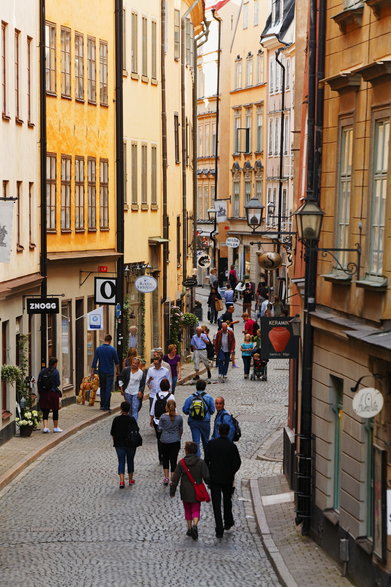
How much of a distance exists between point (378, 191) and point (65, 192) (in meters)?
21.8

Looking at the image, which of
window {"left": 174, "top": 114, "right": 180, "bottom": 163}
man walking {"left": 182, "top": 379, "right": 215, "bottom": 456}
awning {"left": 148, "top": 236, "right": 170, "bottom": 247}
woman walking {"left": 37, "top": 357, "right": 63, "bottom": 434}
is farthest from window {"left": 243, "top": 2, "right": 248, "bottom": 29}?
man walking {"left": 182, "top": 379, "right": 215, "bottom": 456}

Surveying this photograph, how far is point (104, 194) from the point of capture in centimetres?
4044

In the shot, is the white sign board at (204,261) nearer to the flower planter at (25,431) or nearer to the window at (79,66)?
the window at (79,66)

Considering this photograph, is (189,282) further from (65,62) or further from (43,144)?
(43,144)

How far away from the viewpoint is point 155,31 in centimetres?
4625

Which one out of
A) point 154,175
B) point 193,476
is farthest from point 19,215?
point 154,175

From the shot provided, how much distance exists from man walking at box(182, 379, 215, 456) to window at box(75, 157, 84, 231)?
1488cm

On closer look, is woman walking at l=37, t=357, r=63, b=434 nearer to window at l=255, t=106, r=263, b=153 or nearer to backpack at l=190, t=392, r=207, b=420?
backpack at l=190, t=392, r=207, b=420

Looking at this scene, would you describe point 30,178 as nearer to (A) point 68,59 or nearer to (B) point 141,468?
(A) point 68,59

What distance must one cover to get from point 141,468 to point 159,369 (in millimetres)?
2525

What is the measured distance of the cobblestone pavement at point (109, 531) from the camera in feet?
55.3

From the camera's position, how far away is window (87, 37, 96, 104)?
38634 mm

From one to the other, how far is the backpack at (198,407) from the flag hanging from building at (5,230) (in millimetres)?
3778

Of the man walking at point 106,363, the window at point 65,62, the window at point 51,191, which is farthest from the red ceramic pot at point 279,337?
the window at point 65,62
